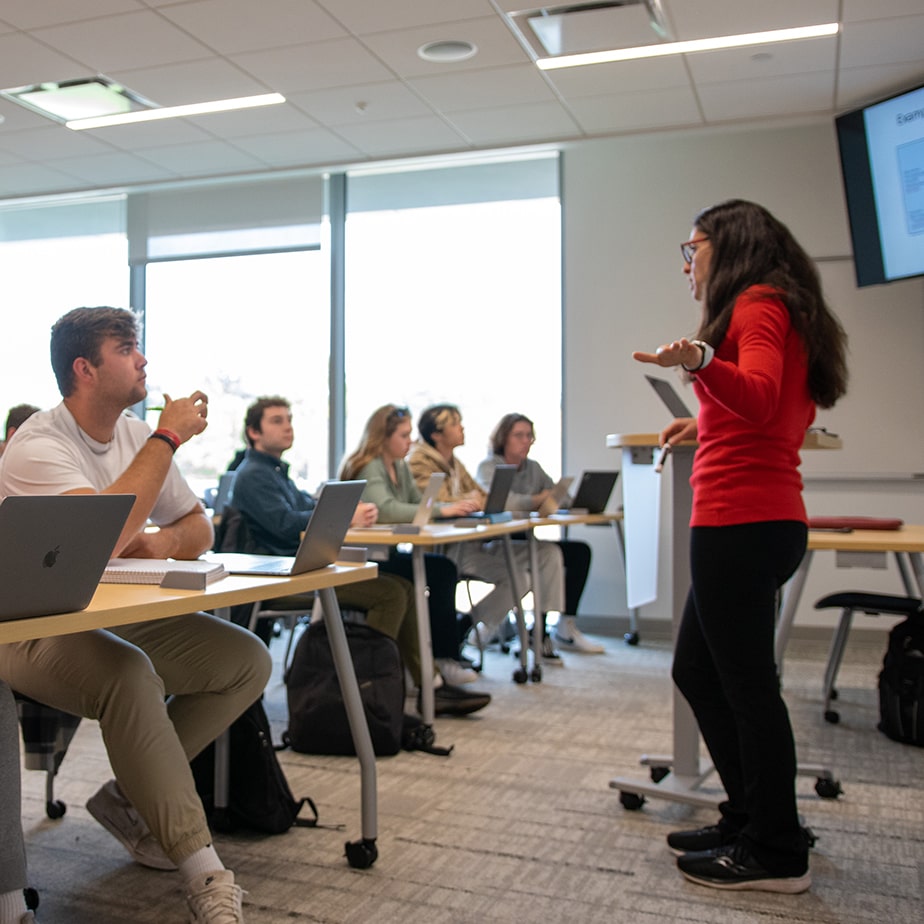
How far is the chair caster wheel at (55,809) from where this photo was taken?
2627 millimetres

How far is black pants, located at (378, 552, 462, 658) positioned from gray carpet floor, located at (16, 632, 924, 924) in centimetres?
37

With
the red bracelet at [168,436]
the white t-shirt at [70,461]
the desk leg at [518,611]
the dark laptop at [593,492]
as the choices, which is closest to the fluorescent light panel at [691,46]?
the dark laptop at [593,492]

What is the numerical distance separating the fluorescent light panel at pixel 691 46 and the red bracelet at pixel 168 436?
3306 millimetres

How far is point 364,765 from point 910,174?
3987 millimetres

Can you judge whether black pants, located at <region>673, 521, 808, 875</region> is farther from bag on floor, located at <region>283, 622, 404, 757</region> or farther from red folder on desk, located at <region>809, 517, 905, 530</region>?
bag on floor, located at <region>283, 622, 404, 757</region>

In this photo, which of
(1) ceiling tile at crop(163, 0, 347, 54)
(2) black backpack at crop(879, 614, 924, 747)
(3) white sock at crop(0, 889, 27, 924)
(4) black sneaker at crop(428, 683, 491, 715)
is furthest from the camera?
(1) ceiling tile at crop(163, 0, 347, 54)

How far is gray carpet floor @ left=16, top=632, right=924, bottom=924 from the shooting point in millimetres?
2076

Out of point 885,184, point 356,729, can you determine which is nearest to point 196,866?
point 356,729

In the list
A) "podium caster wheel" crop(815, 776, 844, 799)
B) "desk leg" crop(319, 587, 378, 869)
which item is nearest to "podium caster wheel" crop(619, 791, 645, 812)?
"podium caster wheel" crop(815, 776, 844, 799)

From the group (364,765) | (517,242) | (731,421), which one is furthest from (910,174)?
(364,765)

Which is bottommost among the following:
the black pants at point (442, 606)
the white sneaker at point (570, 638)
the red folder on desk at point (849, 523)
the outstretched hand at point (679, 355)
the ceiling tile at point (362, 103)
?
the white sneaker at point (570, 638)

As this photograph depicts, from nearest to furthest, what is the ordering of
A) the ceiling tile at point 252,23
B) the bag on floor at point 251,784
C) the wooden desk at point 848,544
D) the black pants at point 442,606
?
1. the bag on floor at point 251,784
2. the wooden desk at point 848,544
3. the black pants at point 442,606
4. the ceiling tile at point 252,23

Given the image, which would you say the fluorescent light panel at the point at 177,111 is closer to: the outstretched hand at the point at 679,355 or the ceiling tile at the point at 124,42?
the ceiling tile at the point at 124,42

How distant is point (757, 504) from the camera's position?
203 cm
